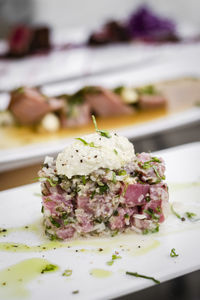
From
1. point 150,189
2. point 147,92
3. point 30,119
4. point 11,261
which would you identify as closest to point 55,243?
point 11,261

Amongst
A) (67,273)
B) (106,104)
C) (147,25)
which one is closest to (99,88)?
(106,104)

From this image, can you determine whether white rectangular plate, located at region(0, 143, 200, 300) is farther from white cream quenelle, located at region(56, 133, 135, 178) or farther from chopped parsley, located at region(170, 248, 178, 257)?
white cream quenelle, located at region(56, 133, 135, 178)

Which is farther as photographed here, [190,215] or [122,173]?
[190,215]

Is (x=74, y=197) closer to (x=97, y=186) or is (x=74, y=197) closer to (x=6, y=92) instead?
(x=97, y=186)

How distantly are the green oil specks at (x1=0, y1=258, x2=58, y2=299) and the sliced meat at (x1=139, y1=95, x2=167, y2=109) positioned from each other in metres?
3.16

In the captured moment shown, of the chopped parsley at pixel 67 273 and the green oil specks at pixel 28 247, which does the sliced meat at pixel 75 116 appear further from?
the chopped parsley at pixel 67 273

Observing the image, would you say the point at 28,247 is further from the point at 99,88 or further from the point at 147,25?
the point at 147,25

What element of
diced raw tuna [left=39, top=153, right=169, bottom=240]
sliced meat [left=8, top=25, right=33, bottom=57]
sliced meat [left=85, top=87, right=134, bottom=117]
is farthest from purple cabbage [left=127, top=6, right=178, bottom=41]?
diced raw tuna [left=39, top=153, right=169, bottom=240]

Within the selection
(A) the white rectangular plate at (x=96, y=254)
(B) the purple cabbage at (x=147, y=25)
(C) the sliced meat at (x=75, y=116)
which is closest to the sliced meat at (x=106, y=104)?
(C) the sliced meat at (x=75, y=116)

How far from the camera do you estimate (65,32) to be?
862cm

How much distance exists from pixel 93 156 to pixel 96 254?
0.55 meters

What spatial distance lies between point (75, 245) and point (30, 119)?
2636mm

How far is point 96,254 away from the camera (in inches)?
103

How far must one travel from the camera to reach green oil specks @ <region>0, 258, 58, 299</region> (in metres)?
2.29
